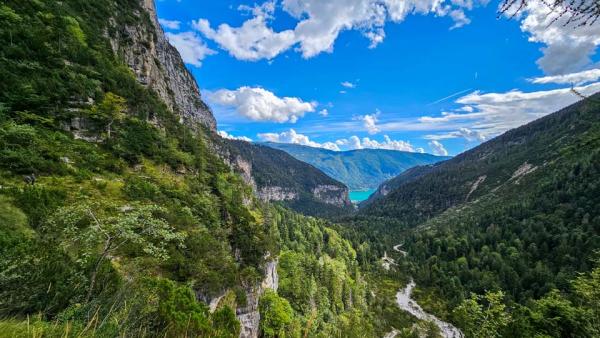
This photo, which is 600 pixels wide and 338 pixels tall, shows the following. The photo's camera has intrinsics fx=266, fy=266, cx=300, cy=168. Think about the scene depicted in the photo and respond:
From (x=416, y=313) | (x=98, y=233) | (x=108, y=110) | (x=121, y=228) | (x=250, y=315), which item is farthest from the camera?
(x=416, y=313)

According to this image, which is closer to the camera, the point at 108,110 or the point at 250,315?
the point at 250,315

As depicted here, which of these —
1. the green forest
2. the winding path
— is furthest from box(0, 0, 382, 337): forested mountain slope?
the winding path

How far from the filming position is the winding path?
252 feet

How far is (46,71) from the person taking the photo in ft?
82.3

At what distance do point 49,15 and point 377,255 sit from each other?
144 m

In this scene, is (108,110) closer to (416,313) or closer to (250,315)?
(250,315)

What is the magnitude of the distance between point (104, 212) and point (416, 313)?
101659 mm

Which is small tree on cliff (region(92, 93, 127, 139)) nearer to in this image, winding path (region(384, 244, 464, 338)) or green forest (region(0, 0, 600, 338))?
green forest (region(0, 0, 600, 338))

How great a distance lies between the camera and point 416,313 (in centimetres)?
9031

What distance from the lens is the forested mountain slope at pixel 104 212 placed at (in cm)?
596

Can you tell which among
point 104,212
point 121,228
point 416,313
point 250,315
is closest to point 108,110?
point 104,212

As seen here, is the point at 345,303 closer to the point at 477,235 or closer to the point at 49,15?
the point at 49,15

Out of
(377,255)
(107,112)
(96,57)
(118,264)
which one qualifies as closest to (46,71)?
(107,112)

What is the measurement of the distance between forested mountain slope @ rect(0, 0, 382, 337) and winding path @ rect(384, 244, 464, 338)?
5535 cm
